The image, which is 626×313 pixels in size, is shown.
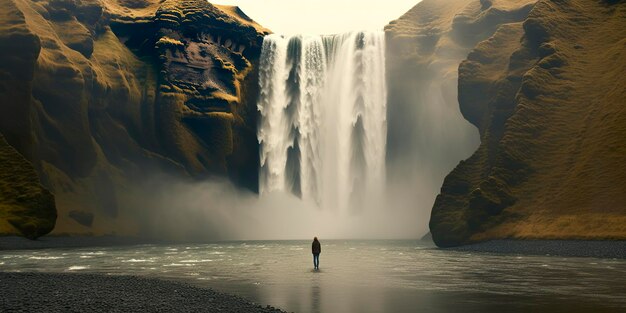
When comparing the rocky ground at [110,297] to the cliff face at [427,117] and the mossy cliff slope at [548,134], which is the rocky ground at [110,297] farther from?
the cliff face at [427,117]

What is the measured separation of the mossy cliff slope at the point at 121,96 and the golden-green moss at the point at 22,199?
10.3 meters

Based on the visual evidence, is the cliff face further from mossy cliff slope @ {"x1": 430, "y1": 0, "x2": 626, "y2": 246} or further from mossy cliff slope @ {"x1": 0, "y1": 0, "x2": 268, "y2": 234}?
mossy cliff slope @ {"x1": 0, "y1": 0, "x2": 268, "y2": 234}

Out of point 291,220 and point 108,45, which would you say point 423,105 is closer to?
point 291,220

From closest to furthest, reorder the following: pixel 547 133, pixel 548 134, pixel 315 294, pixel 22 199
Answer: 1. pixel 315 294
2. pixel 548 134
3. pixel 547 133
4. pixel 22 199

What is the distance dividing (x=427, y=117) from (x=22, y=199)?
69.5m

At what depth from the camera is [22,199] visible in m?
72.7

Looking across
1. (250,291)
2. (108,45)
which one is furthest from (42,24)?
(250,291)

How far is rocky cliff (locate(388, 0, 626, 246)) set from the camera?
58.9 m

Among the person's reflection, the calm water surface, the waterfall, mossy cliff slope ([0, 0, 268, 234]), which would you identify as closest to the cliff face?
the waterfall

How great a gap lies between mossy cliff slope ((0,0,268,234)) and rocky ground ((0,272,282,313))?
62.2 meters

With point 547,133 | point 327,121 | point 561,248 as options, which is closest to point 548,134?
point 547,133

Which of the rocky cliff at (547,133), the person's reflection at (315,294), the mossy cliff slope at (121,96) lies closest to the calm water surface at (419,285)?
the person's reflection at (315,294)

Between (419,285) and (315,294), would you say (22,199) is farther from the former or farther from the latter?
(315,294)

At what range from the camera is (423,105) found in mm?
114250
